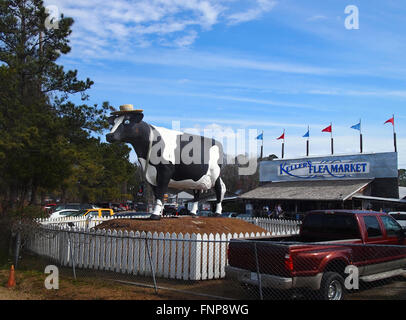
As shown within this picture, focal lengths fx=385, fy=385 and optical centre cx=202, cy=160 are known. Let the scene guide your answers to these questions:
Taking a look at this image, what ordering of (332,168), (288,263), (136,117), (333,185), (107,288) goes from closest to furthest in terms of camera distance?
1. (288,263)
2. (107,288)
3. (136,117)
4. (333,185)
5. (332,168)

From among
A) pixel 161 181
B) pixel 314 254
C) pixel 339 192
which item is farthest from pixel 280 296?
pixel 339 192

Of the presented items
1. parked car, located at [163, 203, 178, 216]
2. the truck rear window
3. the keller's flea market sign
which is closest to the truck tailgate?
the truck rear window

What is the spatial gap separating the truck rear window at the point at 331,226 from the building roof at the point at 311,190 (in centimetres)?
1816

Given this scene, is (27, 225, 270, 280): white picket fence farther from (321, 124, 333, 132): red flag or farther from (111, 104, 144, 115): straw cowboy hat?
(321, 124, 333, 132): red flag

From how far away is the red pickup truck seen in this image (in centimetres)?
625

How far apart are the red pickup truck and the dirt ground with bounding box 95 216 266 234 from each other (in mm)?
2799

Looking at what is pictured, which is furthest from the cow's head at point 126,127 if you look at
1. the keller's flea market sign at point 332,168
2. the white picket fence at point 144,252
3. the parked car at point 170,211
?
the keller's flea market sign at point 332,168

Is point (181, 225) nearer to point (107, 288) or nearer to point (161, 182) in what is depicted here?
point (161, 182)

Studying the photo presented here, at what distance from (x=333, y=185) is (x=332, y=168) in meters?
2.19

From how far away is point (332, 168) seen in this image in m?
31.1

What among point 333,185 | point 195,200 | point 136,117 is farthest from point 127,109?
point 333,185

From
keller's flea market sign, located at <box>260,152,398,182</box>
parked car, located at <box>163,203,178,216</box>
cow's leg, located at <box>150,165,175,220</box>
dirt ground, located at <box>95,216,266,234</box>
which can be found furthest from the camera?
parked car, located at <box>163,203,178,216</box>

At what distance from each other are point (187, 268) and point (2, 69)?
9.95 metres
